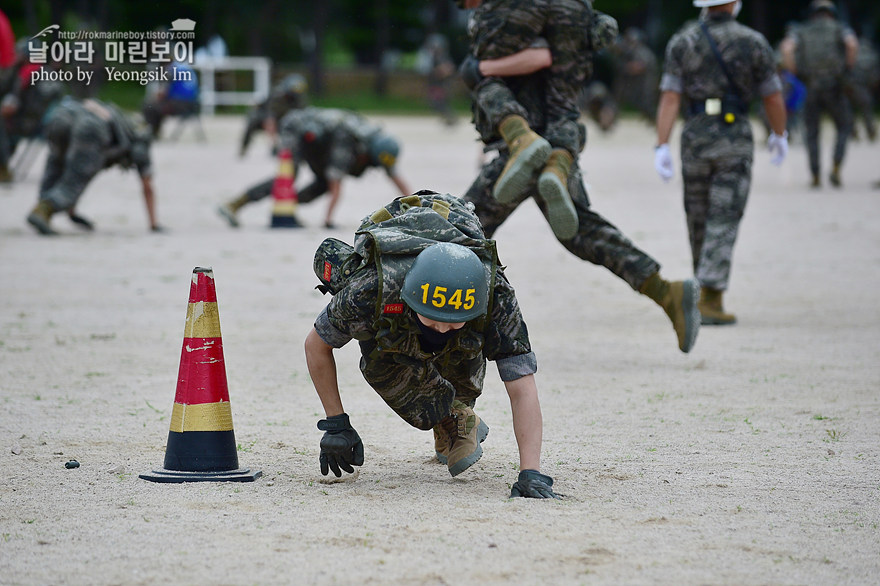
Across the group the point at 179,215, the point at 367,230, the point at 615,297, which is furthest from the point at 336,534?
the point at 179,215

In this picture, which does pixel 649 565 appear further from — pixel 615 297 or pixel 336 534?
pixel 615 297

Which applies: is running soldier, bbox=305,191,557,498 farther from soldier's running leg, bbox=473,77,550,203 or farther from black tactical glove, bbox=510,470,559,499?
soldier's running leg, bbox=473,77,550,203

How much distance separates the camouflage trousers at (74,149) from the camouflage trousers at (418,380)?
8.83m

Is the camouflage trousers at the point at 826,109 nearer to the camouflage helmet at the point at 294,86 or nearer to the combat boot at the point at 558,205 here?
the camouflage helmet at the point at 294,86

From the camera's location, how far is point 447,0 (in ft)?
180

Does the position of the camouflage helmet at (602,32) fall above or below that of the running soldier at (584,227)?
above

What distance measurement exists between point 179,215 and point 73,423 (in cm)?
1004

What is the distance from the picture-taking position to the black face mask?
4.38 meters

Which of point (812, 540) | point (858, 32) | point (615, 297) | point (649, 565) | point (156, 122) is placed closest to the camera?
point (649, 565)

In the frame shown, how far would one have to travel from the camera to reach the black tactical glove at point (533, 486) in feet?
14.4

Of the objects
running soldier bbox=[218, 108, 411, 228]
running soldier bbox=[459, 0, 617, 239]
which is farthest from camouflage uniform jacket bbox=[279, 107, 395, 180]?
running soldier bbox=[459, 0, 617, 239]

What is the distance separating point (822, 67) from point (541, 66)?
36.6 ft

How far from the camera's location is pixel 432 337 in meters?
4.42

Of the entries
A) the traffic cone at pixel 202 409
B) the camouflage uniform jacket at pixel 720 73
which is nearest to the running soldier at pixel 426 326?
the traffic cone at pixel 202 409
